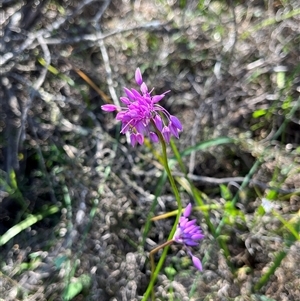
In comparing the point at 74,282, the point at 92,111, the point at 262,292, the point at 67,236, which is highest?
the point at 92,111

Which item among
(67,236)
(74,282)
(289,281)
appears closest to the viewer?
(289,281)

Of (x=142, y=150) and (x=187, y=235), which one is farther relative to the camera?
(x=142, y=150)

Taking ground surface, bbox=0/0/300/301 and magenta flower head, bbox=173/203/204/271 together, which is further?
ground surface, bbox=0/0/300/301

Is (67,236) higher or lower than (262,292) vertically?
higher

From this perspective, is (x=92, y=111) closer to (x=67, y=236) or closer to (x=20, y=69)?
(x=20, y=69)

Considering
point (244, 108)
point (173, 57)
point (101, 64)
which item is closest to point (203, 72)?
point (173, 57)

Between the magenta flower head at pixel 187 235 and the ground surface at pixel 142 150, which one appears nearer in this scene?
the magenta flower head at pixel 187 235

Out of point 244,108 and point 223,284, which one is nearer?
point 223,284

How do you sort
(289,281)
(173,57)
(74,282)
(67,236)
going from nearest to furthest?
1. (289,281)
2. (74,282)
3. (67,236)
4. (173,57)
